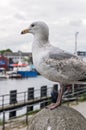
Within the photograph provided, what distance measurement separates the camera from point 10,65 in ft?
366

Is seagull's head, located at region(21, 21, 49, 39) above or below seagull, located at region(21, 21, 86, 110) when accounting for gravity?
above

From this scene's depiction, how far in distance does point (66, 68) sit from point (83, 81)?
29 centimetres

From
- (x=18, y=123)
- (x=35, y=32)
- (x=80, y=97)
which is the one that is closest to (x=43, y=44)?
(x=35, y=32)

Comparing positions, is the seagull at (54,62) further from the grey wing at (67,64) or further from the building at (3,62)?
the building at (3,62)

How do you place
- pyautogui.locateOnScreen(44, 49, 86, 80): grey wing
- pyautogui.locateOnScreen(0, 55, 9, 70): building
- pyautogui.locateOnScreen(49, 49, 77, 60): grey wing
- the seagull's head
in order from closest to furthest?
pyautogui.locateOnScreen(44, 49, 86, 80): grey wing, pyautogui.locateOnScreen(49, 49, 77, 60): grey wing, the seagull's head, pyautogui.locateOnScreen(0, 55, 9, 70): building

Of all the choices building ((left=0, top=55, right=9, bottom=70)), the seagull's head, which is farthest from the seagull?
building ((left=0, top=55, right=9, bottom=70))

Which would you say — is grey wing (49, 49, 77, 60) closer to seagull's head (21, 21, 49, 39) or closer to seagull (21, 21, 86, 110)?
seagull (21, 21, 86, 110)

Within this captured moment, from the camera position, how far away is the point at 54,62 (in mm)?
5242

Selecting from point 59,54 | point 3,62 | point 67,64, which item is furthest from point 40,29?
point 3,62

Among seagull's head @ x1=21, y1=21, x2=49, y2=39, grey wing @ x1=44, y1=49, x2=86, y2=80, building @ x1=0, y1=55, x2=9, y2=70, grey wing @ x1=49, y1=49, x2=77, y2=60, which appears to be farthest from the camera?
building @ x1=0, y1=55, x2=9, y2=70

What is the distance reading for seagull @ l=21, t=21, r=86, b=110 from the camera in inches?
203

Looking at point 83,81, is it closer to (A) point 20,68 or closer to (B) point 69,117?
(B) point 69,117

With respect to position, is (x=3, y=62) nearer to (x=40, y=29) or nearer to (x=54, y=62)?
(x=40, y=29)

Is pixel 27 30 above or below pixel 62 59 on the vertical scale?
above
